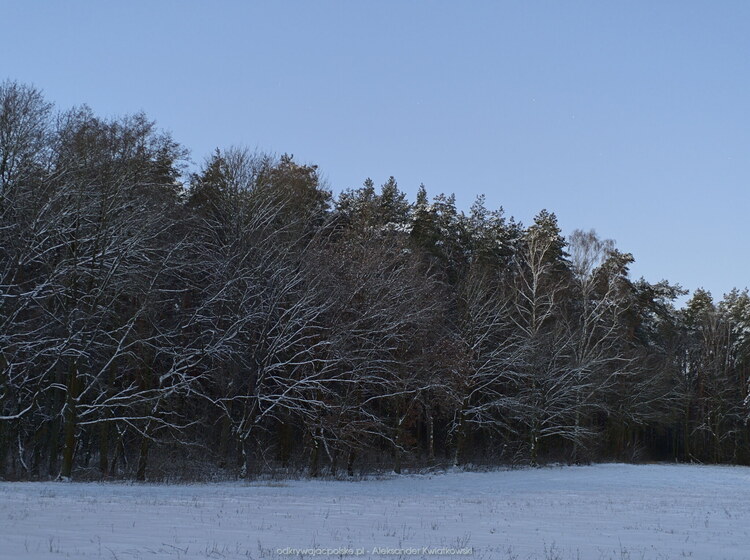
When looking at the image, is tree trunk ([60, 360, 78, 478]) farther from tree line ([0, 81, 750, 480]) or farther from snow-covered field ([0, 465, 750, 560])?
snow-covered field ([0, 465, 750, 560])

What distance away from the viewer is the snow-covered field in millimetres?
11469

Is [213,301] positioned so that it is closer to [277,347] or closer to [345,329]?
[277,347]

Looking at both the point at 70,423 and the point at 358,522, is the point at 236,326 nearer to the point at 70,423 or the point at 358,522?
the point at 70,423

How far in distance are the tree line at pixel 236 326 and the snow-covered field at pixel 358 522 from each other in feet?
19.9

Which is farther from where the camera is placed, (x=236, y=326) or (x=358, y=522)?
(x=236, y=326)

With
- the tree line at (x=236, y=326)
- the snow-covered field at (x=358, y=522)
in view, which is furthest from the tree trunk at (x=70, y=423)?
the snow-covered field at (x=358, y=522)

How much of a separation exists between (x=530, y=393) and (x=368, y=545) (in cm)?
3579

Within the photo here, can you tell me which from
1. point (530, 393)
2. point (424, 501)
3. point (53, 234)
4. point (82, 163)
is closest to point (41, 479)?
point (53, 234)

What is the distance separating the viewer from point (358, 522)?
52.3ft

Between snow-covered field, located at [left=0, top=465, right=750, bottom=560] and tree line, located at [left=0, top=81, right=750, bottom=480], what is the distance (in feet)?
19.9

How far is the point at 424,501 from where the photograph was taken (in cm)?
2283

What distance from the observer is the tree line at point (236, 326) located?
2772 centimetres

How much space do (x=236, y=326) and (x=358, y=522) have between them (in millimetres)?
17366

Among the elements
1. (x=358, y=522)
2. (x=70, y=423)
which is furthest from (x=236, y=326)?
(x=358, y=522)
